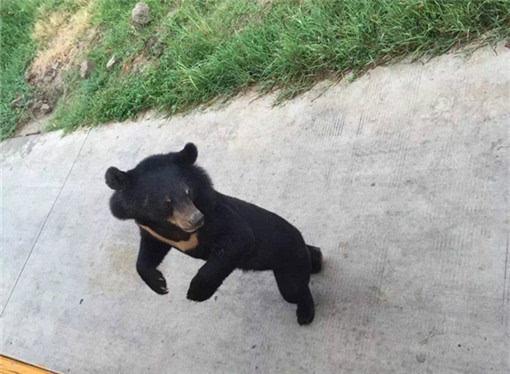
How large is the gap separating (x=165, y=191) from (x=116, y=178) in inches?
8.2

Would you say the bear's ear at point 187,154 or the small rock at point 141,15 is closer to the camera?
the bear's ear at point 187,154

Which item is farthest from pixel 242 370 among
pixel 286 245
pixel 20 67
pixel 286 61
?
pixel 20 67

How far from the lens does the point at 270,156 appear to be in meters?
3.94

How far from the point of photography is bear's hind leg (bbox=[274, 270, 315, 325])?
9.11ft

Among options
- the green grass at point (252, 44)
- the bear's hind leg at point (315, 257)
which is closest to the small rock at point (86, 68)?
the green grass at point (252, 44)

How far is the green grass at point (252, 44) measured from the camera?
3875mm

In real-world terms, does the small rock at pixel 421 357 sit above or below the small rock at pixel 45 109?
below

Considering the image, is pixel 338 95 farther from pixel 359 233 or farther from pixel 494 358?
pixel 494 358

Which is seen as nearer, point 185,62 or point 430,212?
point 430,212

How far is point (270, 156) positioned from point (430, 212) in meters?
1.21

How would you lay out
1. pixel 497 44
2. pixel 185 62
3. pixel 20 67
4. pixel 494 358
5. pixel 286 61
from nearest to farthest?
pixel 494 358, pixel 497 44, pixel 286 61, pixel 185 62, pixel 20 67

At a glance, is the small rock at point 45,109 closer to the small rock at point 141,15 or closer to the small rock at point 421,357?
the small rock at point 141,15

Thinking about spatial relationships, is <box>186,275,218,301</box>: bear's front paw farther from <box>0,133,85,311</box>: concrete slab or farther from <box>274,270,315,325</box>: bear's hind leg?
<box>0,133,85,311</box>: concrete slab

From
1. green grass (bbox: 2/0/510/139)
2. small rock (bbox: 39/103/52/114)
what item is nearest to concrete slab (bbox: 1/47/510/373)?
green grass (bbox: 2/0/510/139)
